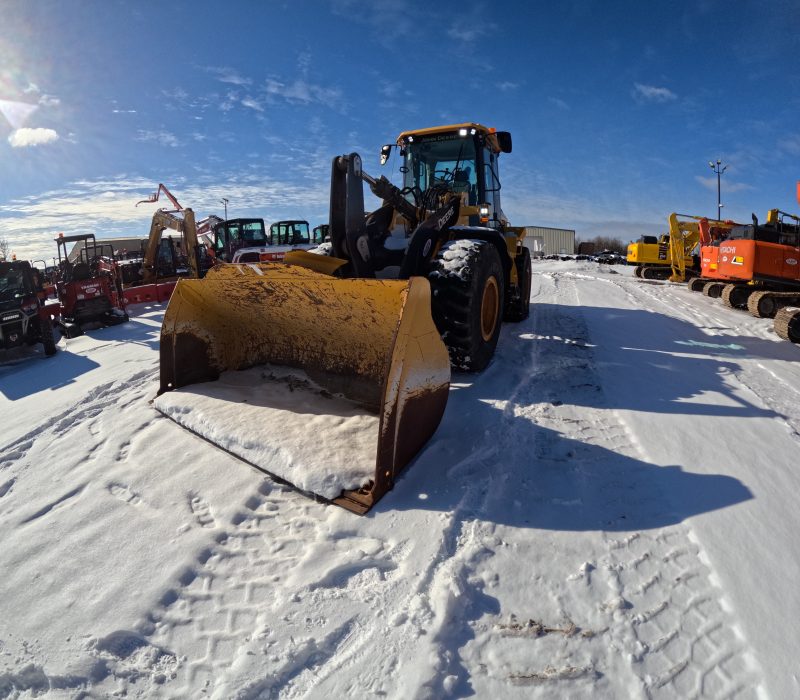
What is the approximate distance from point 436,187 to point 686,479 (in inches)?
178

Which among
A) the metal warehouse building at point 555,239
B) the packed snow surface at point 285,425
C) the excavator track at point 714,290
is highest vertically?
the metal warehouse building at point 555,239

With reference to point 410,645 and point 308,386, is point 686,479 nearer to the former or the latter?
point 410,645

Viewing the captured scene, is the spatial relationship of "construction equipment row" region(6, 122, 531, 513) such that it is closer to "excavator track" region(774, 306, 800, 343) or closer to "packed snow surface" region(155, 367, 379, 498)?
"packed snow surface" region(155, 367, 379, 498)

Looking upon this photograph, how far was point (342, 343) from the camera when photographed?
13.3 ft

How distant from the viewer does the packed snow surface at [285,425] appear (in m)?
2.88

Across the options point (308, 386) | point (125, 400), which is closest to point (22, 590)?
point (308, 386)

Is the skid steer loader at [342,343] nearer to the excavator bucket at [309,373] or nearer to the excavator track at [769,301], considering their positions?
the excavator bucket at [309,373]

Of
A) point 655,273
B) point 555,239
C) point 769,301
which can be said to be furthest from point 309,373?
point 555,239

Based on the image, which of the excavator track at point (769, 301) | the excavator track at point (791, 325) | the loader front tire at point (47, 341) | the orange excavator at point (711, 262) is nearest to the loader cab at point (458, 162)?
the excavator track at point (791, 325)

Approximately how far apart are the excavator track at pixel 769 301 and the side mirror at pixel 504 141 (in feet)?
19.5

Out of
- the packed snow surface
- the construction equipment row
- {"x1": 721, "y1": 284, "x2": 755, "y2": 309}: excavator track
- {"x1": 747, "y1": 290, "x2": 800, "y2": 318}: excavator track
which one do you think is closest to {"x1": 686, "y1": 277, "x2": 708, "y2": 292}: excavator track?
{"x1": 721, "y1": 284, "x2": 755, "y2": 309}: excavator track

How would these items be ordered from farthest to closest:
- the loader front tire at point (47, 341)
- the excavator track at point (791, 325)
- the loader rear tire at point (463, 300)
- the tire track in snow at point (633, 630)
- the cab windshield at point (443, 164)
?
1. the loader front tire at point (47, 341)
2. the excavator track at point (791, 325)
3. the cab windshield at point (443, 164)
4. the loader rear tire at point (463, 300)
5. the tire track in snow at point (633, 630)

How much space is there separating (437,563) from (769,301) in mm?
9805

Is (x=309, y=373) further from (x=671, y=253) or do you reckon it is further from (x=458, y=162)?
(x=671, y=253)
